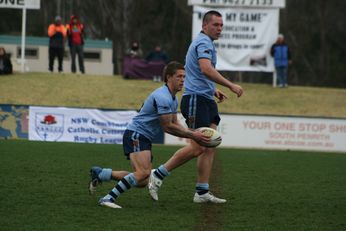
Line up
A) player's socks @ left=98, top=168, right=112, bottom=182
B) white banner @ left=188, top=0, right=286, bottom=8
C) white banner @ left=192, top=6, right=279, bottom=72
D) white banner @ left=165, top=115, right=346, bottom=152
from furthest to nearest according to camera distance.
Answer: white banner @ left=192, top=6, right=279, bottom=72, white banner @ left=188, top=0, right=286, bottom=8, white banner @ left=165, top=115, right=346, bottom=152, player's socks @ left=98, top=168, right=112, bottom=182

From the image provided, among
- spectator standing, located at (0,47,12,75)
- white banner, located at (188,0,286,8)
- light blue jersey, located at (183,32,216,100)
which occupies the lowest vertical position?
spectator standing, located at (0,47,12,75)

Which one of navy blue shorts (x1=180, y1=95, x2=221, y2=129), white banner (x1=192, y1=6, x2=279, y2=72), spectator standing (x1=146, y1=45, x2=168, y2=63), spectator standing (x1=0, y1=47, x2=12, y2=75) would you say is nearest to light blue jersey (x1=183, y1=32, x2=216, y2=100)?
navy blue shorts (x1=180, y1=95, x2=221, y2=129)

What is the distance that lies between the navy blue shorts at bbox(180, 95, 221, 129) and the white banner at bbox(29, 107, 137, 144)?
42.5 ft

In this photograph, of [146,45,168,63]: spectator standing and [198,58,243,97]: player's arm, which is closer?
[198,58,243,97]: player's arm

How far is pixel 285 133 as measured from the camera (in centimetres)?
2262

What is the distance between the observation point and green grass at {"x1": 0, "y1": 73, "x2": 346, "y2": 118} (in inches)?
1058

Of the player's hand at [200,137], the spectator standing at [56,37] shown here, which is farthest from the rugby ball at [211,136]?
the spectator standing at [56,37]

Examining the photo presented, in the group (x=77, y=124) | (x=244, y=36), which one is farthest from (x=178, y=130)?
(x=244, y=36)

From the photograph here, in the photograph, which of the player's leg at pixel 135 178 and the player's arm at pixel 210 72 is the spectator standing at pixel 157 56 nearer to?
the player's arm at pixel 210 72

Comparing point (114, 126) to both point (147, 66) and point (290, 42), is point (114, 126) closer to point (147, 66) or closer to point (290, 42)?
point (147, 66)

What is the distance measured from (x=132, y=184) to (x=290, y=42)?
45.4m

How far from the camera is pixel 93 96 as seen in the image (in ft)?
90.3

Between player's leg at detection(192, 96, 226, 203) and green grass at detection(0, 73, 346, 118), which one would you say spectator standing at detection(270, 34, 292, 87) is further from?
player's leg at detection(192, 96, 226, 203)

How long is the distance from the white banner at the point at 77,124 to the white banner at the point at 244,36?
708cm
